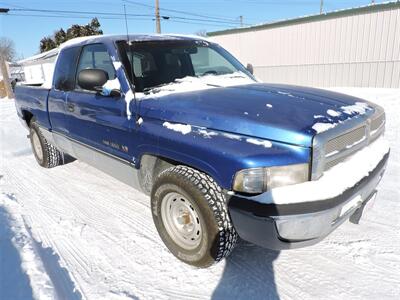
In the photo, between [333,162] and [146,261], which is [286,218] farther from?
[146,261]

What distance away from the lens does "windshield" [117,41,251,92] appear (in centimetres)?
336

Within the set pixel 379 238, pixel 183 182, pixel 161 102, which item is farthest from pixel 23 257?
pixel 379 238

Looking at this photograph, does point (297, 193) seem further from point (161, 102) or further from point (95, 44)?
point (95, 44)

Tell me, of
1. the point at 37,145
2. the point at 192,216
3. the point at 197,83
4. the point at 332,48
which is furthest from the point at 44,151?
the point at 332,48

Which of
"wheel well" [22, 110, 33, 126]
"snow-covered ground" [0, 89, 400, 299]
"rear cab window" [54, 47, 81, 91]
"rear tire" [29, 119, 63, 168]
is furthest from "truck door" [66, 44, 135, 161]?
"wheel well" [22, 110, 33, 126]

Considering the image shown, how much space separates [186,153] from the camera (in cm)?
260

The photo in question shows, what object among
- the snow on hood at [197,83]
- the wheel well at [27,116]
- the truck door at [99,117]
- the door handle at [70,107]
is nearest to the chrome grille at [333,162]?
the snow on hood at [197,83]

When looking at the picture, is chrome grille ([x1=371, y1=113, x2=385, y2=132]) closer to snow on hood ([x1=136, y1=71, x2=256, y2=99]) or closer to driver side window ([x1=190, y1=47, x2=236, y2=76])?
snow on hood ([x1=136, y1=71, x2=256, y2=99])

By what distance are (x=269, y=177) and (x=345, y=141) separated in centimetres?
71

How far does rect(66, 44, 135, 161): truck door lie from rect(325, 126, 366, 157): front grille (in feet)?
5.59

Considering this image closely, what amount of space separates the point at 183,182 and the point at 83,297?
1099 mm

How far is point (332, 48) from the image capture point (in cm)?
1809

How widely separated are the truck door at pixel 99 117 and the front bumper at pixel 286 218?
1347mm

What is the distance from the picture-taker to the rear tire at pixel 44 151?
17.6ft
